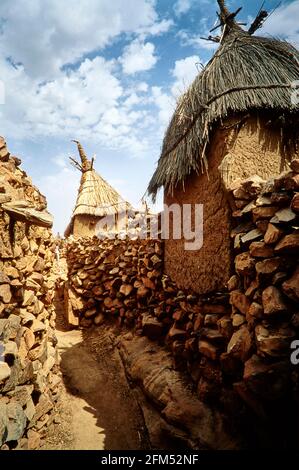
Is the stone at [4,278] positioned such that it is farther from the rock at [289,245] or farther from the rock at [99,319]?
the rock at [99,319]

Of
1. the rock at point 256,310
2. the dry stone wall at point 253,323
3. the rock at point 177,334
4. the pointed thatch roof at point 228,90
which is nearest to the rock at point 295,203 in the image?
the dry stone wall at point 253,323

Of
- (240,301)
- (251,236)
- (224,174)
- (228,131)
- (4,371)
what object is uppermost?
(228,131)

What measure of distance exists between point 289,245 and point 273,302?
0.44 metres

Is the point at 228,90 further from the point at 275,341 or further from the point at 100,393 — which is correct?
A: the point at 100,393

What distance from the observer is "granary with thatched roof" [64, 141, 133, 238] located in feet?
38.0

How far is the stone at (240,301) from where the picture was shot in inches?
91.4

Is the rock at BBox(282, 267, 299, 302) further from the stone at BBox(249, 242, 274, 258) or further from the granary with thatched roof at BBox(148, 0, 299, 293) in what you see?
the granary with thatched roof at BBox(148, 0, 299, 293)

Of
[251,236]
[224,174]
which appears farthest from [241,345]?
[224,174]

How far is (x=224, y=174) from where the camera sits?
2.81 meters

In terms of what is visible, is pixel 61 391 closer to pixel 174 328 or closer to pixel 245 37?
pixel 174 328

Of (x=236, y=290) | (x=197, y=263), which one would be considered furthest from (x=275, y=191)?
(x=197, y=263)

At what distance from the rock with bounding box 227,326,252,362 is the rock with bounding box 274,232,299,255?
2.61 feet

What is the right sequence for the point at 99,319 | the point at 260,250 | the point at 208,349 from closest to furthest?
the point at 260,250 < the point at 208,349 < the point at 99,319

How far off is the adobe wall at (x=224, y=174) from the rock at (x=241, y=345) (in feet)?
2.07
